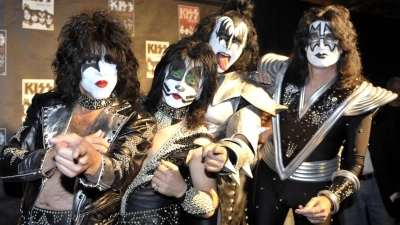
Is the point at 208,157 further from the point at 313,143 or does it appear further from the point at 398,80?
the point at 398,80

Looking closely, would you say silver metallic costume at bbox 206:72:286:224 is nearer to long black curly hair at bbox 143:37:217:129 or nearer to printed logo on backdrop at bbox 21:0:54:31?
Result: long black curly hair at bbox 143:37:217:129

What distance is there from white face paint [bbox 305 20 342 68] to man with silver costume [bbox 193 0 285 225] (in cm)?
34

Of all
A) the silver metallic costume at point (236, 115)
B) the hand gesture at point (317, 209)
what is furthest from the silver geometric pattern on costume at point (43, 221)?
the hand gesture at point (317, 209)

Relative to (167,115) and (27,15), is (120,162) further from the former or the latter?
(27,15)

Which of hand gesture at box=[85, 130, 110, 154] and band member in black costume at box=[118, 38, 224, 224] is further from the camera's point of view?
band member in black costume at box=[118, 38, 224, 224]

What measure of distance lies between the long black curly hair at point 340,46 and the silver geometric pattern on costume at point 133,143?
4.23ft

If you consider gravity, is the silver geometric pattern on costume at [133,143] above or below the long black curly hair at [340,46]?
below

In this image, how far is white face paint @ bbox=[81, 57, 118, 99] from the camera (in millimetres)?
2111

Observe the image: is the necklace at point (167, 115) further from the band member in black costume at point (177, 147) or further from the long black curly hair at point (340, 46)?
the long black curly hair at point (340, 46)

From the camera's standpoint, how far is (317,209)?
8.10ft

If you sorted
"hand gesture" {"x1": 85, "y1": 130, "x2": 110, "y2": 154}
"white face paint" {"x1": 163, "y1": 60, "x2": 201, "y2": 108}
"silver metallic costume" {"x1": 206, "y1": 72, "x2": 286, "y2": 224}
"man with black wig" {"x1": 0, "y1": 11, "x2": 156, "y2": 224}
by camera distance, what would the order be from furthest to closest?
"silver metallic costume" {"x1": 206, "y1": 72, "x2": 286, "y2": 224} → "white face paint" {"x1": 163, "y1": 60, "x2": 201, "y2": 108} → "man with black wig" {"x1": 0, "y1": 11, "x2": 156, "y2": 224} → "hand gesture" {"x1": 85, "y1": 130, "x2": 110, "y2": 154}

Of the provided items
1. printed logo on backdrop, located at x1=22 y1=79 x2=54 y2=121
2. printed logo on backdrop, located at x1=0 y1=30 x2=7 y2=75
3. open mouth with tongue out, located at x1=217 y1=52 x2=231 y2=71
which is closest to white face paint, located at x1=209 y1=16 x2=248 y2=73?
open mouth with tongue out, located at x1=217 y1=52 x2=231 y2=71

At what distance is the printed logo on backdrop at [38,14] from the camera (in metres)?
3.20

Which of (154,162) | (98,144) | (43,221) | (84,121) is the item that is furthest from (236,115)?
(43,221)
